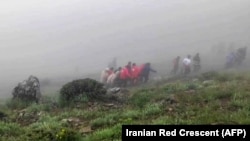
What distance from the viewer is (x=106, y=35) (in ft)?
258

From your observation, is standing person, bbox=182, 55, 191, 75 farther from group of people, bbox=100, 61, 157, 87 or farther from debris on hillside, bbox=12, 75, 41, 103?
debris on hillside, bbox=12, 75, 41, 103

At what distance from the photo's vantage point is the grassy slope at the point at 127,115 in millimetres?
12727

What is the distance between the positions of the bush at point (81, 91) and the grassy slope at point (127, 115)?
30.0 inches

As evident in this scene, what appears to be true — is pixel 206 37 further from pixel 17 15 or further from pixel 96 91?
pixel 17 15

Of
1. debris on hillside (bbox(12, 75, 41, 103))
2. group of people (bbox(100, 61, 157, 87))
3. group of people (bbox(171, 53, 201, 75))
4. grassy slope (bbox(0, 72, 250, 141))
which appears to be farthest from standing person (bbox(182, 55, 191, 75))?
grassy slope (bbox(0, 72, 250, 141))

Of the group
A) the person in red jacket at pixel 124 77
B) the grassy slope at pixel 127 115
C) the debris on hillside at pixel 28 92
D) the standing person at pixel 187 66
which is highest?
the standing person at pixel 187 66

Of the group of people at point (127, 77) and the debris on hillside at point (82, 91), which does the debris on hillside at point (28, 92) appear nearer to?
the debris on hillside at point (82, 91)

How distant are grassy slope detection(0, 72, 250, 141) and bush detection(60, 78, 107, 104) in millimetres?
763

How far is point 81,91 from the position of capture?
2041 centimetres

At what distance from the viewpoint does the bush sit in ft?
65.6

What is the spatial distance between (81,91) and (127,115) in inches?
222

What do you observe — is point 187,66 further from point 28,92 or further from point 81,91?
point 81,91

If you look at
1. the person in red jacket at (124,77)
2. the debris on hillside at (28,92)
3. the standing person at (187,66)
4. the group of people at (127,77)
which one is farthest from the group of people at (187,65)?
the debris on hillside at (28,92)

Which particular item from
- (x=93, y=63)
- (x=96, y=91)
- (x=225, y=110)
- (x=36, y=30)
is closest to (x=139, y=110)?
(x=225, y=110)
